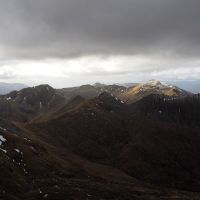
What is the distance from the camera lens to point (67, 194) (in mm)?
86875

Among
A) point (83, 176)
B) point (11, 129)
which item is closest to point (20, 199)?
point (83, 176)

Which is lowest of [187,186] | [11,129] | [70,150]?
[187,186]

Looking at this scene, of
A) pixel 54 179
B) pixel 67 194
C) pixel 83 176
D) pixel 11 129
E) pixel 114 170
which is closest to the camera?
pixel 67 194

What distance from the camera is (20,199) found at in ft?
253

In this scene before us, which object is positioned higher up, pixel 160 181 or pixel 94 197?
pixel 94 197

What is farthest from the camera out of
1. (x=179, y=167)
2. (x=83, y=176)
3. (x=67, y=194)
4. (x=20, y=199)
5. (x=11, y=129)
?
(x=179, y=167)

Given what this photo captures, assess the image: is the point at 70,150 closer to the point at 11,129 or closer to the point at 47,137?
the point at 47,137

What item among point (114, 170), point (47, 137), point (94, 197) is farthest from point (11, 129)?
point (94, 197)

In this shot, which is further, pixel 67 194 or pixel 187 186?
pixel 187 186

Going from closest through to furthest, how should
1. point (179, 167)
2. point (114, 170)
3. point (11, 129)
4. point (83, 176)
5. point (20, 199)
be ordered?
point (20, 199), point (83, 176), point (114, 170), point (11, 129), point (179, 167)

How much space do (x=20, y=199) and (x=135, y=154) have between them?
124153 millimetres

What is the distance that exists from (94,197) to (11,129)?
9992 cm

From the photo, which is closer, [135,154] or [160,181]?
[160,181]

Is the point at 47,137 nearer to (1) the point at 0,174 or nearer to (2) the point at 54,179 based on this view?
(2) the point at 54,179
